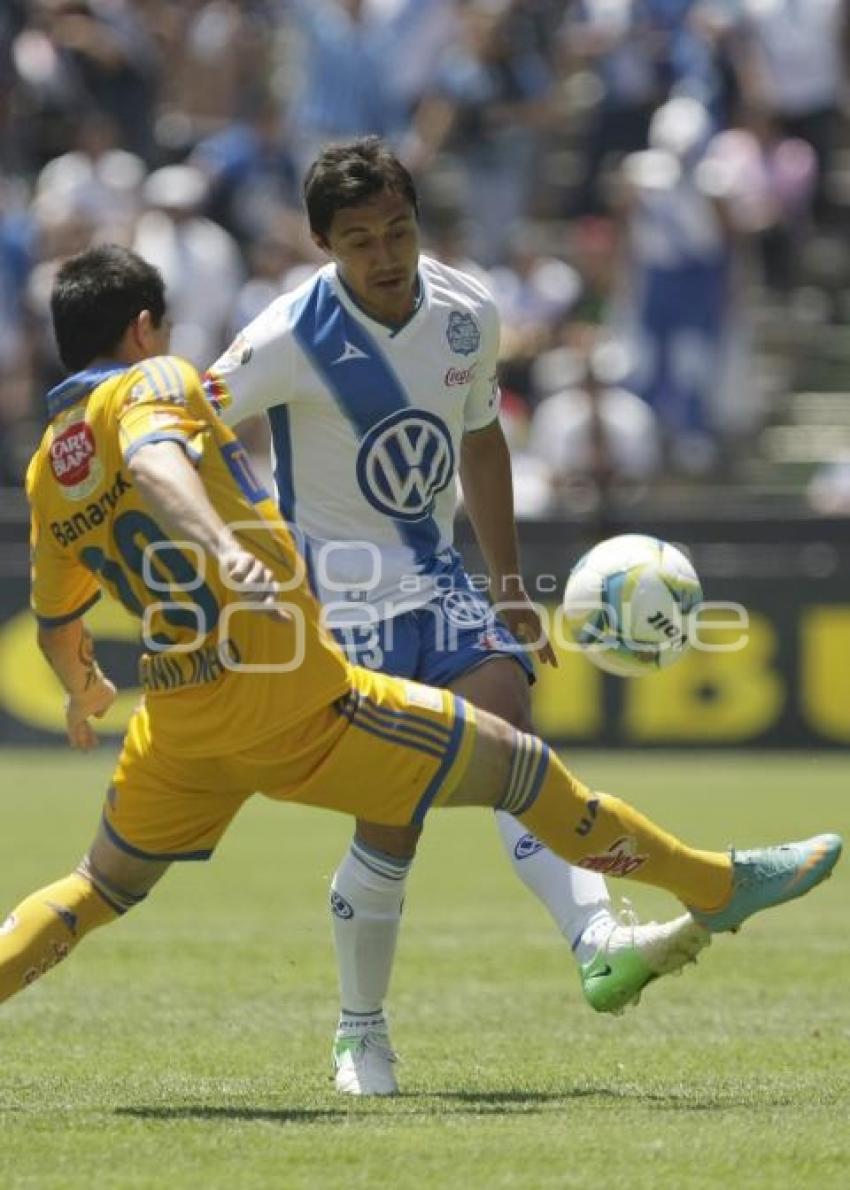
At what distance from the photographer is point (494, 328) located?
706 centimetres

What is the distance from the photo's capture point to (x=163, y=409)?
19.0 feet

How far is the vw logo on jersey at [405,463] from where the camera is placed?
6.82 metres

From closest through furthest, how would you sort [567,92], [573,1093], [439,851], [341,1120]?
[341,1120]
[573,1093]
[439,851]
[567,92]

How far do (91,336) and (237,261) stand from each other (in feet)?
43.0

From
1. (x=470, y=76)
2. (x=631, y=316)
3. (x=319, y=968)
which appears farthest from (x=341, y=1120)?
(x=470, y=76)

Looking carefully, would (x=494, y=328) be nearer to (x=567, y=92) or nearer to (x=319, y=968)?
(x=319, y=968)

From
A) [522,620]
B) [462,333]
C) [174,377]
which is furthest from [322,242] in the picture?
[522,620]

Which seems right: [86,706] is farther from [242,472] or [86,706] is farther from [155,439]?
[155,439]

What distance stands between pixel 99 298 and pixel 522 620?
1.70 meters

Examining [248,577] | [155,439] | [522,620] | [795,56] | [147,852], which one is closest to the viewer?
[248,577]

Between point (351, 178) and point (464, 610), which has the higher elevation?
point (351, 178)

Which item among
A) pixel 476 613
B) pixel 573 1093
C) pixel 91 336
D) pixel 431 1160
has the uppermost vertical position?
pixel 91 336

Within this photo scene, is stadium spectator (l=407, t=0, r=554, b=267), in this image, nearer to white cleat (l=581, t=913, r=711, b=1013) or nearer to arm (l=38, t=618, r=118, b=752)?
white cleat (l=581, t=913, r=711, b=1013)

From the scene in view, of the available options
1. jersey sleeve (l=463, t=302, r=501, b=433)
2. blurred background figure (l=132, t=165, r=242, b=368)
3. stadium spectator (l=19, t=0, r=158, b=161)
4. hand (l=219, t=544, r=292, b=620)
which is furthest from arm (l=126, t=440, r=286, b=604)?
stadium spectator (l=19, t=0, r=158, b=161)
